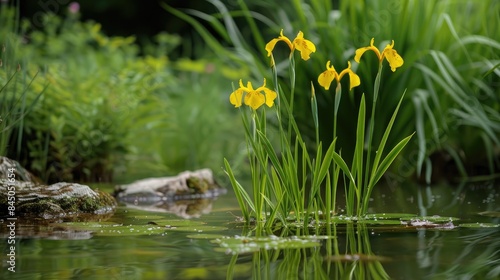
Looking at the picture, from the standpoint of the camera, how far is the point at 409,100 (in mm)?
3887

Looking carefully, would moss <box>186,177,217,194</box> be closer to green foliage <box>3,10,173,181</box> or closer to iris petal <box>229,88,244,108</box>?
green foliage <box>3,10,173,181</box>

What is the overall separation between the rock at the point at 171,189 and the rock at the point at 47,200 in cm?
55

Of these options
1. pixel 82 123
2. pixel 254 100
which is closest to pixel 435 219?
pixel 254 100

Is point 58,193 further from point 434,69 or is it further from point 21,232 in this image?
point 434,69

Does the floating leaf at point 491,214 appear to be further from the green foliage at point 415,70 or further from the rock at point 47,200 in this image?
the rock at point 47,200

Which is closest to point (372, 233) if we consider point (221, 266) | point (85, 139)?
point (221, 266)

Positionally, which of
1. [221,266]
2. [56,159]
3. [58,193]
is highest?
[56,159]

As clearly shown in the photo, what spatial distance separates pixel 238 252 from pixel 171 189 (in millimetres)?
1934

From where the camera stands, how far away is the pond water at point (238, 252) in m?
1.57

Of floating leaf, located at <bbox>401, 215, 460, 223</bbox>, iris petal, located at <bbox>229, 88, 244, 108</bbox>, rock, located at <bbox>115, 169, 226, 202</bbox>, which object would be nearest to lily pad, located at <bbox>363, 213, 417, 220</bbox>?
floating leaf, located at <bbox>401, 215, 460, 223</bbox>

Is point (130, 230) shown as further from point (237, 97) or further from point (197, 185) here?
point (197, 185)

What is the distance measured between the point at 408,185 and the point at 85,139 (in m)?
1.86

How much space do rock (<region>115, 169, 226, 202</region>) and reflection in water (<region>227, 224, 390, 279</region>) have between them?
1.73 metres

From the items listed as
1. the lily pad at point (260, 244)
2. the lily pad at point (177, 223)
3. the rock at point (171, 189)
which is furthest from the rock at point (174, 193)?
the lily pad at point (260, 244)
